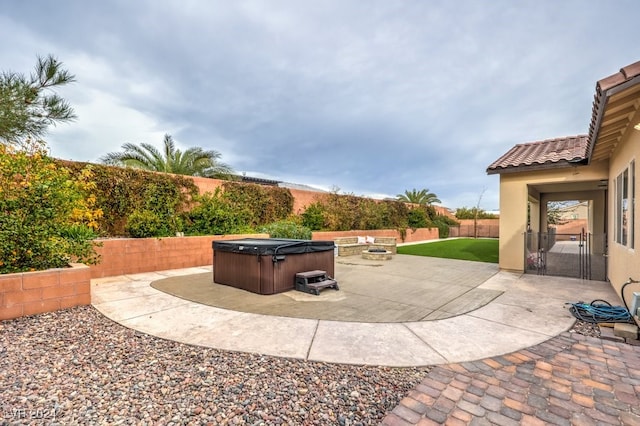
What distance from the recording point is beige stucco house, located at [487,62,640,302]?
411cm

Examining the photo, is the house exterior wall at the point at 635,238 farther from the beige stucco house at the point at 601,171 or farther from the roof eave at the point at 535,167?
the roof eave at the point at 535,167

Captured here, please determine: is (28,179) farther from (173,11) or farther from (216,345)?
(173,11)

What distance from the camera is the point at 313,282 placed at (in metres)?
6.40

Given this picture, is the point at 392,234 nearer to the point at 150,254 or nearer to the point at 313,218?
the point at 313,218

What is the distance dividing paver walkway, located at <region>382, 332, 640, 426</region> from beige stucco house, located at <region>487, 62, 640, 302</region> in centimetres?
267

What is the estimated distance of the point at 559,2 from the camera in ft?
22.6

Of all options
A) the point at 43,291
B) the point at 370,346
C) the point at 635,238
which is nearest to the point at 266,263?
the point at 370,346

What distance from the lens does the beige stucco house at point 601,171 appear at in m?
4.11

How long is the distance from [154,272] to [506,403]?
8.29m

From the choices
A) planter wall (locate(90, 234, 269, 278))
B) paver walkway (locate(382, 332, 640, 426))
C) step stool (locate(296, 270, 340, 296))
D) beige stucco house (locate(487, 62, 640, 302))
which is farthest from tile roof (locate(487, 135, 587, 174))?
planter wall (locate(90, 234, 269, 278))

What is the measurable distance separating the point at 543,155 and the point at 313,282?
846 centimetres

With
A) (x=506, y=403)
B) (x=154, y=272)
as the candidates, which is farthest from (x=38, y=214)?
(x=506, y=403)

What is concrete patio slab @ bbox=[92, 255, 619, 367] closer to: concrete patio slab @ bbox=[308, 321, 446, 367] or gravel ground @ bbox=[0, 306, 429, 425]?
concrete patio slab @ bbox=[308, 321, 446, 367]

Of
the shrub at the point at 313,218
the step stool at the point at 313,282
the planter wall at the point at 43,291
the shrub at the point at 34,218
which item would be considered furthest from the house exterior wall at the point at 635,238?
the shrub at the point at 313,218
